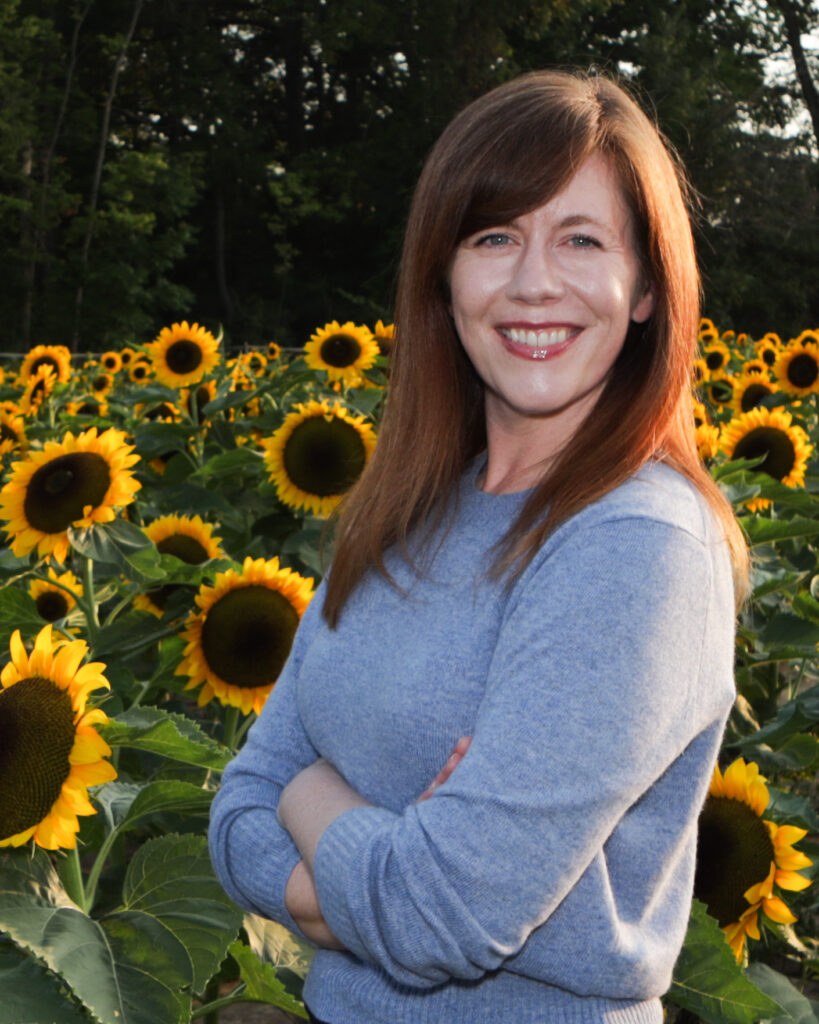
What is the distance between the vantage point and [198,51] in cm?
3462

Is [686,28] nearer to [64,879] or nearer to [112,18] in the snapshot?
[112,18]

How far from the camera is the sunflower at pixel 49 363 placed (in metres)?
7.03

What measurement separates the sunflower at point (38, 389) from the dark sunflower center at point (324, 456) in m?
2.34

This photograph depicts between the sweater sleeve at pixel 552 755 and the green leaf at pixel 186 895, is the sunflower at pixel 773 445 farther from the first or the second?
the sweater sleeve at pixel 552 755

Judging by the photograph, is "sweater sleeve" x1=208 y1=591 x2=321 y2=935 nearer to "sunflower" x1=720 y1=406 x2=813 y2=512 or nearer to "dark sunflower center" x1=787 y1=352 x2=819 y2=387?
"sunflower" x1=720 y1=406 x2=813 y2=512

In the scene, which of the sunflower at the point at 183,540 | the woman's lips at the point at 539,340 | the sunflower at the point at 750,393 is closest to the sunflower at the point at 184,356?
the sunflower at the point at 183,540

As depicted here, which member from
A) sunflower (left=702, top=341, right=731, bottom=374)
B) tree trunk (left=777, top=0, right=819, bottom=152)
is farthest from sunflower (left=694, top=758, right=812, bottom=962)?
A: tree trunk (left=777, top=0, right=819, bottom=152)

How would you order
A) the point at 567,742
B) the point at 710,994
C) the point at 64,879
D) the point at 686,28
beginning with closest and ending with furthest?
1. the point at 567,742
2. the point at 710,994
3. the point at 64,879
4. the point at 686,28

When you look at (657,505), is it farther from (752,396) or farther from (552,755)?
(752,396)

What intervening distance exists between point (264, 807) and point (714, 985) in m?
0.81

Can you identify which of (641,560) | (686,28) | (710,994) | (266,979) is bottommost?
(266,979)

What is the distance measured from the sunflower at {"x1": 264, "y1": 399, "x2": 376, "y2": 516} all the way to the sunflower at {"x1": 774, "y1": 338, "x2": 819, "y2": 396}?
324 centimetres

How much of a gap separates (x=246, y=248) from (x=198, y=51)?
547 centimetres

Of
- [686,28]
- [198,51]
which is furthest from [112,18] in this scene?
[686,28]
